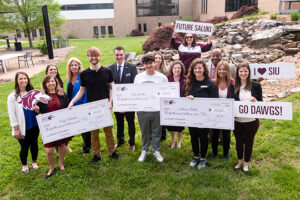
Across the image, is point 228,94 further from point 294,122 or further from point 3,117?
point 3,117

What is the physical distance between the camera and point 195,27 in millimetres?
6160

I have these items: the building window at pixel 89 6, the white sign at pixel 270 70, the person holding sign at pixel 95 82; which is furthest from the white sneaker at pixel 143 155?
the building window at pixel 89 6

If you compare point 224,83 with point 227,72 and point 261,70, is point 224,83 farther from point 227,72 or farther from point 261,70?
point 261,70

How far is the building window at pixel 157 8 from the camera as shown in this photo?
178ft

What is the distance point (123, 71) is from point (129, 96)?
2.46ft

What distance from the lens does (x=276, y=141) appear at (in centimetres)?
511

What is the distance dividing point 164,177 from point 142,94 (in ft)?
5.27

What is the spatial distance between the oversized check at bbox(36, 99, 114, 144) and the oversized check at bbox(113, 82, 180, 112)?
0.32m

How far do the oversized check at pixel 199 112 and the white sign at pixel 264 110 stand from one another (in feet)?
0.49

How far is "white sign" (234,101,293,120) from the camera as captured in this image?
11.6 ft

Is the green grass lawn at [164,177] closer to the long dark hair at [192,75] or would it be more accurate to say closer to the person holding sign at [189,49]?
the long dark hair at [192,75]

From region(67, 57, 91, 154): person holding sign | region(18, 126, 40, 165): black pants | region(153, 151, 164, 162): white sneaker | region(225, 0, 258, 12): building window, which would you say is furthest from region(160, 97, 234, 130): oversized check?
region(225, 0, 258, 12): building window

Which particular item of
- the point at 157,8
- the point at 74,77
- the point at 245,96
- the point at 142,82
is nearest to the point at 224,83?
the point at 245,96

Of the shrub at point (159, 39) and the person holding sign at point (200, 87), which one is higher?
the shrub at point (159, 39)
